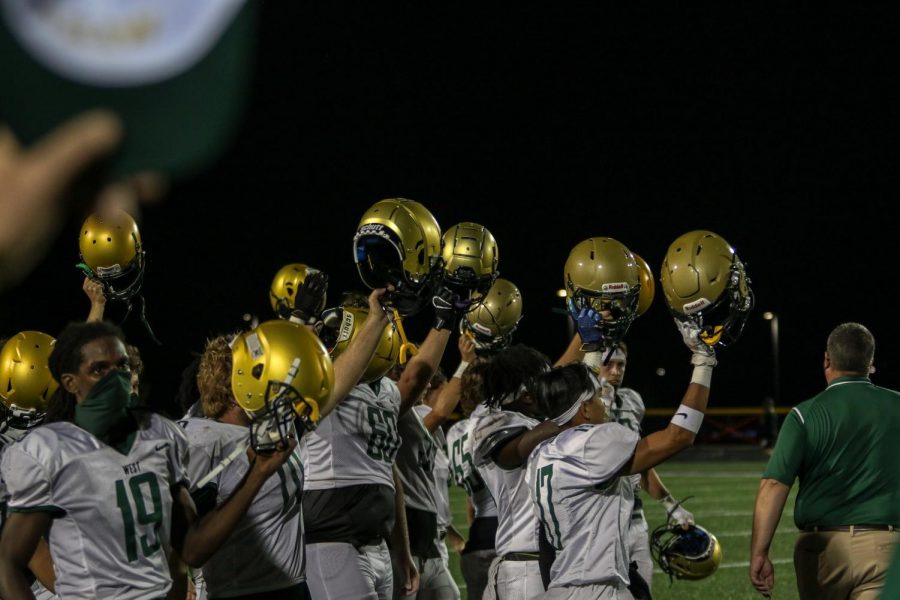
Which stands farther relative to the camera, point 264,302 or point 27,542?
point 264,302

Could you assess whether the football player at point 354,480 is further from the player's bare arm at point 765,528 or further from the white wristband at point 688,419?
the player's bare arm at point 765,528

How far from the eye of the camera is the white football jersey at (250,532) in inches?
151

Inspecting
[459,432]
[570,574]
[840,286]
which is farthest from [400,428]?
[840,286]

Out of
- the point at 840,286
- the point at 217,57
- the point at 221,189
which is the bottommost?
the point at 840,286

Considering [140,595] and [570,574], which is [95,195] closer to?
[140,595]

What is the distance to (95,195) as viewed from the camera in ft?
2.98

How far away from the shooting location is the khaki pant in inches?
202

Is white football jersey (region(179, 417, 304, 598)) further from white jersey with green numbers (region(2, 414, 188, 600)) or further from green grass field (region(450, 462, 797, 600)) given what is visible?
green grass field (region(450, 462, 797, 600))

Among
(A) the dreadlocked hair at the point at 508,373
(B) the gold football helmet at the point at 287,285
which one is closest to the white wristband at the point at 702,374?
(A) the dreadlocked hair at the point at 508,373

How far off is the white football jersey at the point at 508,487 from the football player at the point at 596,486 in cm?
42

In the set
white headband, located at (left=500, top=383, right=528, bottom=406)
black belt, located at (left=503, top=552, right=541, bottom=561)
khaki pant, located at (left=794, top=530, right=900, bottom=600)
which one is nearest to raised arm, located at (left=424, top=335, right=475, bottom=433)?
white headband, located at (left=500, top=383, right=528, bottom=406)

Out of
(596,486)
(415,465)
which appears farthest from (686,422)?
(415,465)

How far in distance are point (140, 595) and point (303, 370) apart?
0.82 metres

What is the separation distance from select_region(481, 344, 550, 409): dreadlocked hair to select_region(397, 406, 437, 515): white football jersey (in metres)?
0.70
